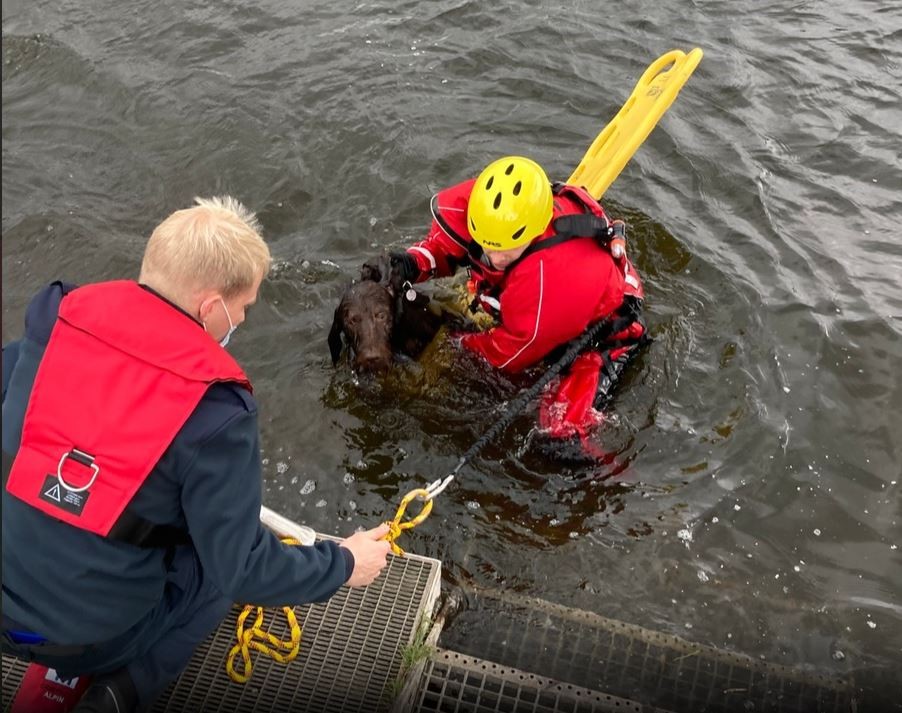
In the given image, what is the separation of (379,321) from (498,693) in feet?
8.45

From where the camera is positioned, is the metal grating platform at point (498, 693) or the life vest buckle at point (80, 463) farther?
the metal grating platform at point (498, 693)

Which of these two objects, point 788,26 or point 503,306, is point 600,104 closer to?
point 788,26

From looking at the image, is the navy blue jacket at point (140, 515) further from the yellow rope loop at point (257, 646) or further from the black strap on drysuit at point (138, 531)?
the yellow rope loop at point (257, 646)

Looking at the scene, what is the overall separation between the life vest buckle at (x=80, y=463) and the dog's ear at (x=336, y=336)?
3.13 meters

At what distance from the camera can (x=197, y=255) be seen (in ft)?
8.38

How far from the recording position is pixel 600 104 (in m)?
8.62

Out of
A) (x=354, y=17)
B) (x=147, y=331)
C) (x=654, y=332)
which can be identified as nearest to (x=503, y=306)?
(x=654, y=332)

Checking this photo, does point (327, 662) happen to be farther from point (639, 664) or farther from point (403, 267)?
point (403, 267)

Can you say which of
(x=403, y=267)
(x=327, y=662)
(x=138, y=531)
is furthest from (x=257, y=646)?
(x=403, y=267)

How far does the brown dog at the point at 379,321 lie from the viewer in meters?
5.37

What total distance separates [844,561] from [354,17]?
27.7 feet

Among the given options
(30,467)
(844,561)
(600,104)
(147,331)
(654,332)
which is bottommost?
(844,561)

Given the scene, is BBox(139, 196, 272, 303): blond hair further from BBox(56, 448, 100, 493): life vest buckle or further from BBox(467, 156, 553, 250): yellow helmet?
BBox(467, 156, 553, 250): yellow helmet

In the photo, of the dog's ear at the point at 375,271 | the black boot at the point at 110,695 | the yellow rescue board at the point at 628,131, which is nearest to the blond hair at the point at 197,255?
the black boot at the point at 110,695
